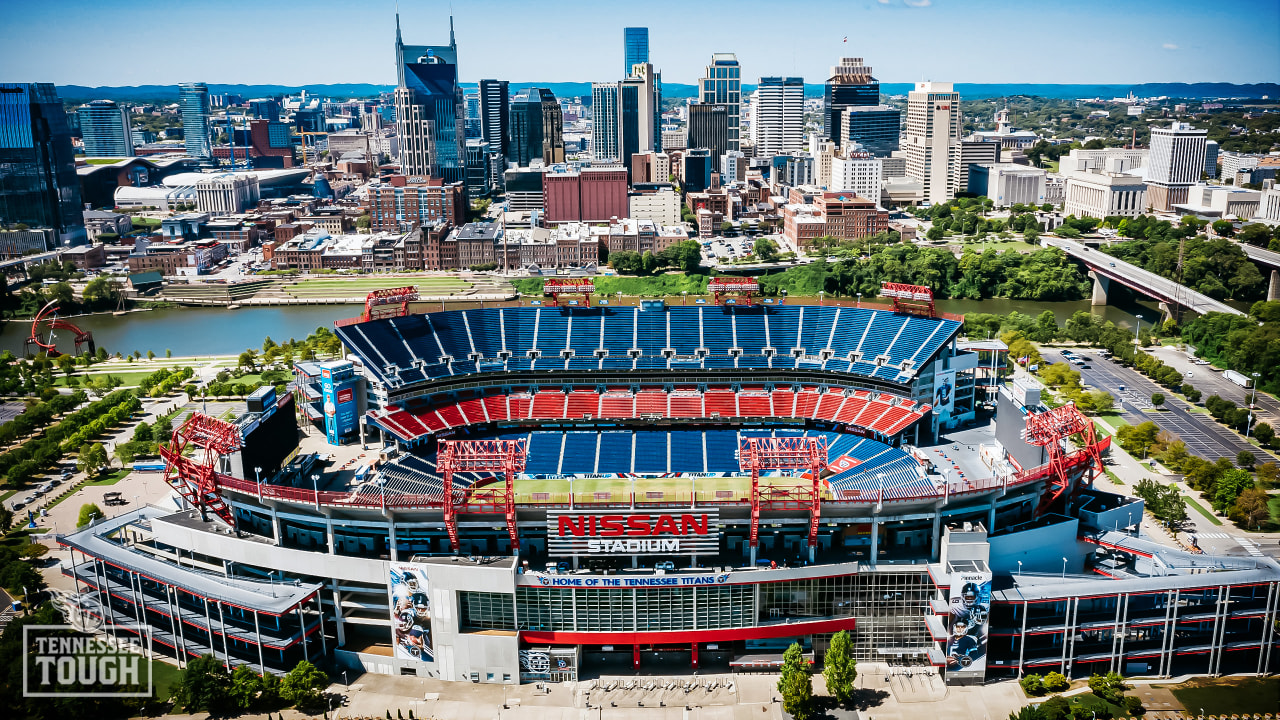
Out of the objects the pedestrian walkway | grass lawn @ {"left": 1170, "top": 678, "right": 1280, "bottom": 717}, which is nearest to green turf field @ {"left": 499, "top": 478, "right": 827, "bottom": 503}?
grass lawn @ {"left": 1170, "top": 678, "right": 1280, "bottom": 717}

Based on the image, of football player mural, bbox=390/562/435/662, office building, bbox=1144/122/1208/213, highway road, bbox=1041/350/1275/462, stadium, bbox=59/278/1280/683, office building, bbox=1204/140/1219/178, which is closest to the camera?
stadium, bbox=59/278/1280/683

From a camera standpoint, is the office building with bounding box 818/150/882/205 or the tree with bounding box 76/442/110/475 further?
the office building with bounding box 818/150/882/205

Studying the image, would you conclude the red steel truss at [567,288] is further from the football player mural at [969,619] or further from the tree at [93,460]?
the football player mural at [969,619]

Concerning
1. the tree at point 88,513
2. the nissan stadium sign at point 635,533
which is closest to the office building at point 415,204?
the tree at point 88,513

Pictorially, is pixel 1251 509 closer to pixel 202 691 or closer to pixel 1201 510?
pixel 1201 510

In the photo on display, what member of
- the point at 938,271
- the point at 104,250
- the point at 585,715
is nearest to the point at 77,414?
the point at 585,715

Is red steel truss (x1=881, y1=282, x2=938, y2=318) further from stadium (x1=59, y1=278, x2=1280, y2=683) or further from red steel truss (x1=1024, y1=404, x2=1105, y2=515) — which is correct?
red steel truss (x1=1024, y1=404, x2=1105, y2=515)

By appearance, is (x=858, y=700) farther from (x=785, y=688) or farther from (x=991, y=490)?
(x=991, y=490)
